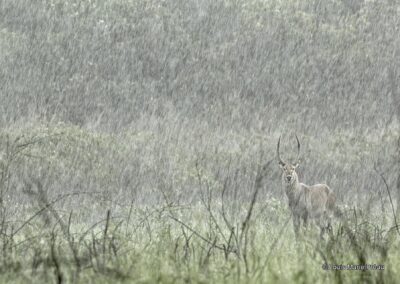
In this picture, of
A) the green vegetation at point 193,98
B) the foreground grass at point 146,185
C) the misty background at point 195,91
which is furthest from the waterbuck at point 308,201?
the misty background at point 195,91

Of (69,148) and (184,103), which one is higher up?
(184,103)

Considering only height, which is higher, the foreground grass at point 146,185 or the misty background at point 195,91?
the misty background at point 195,91

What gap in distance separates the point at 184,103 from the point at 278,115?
2961mm

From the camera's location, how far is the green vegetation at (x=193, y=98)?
1864cm

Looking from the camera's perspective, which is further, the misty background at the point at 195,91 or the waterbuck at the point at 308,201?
the misty background at the point at 195,91

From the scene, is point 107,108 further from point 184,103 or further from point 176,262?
point 176,262

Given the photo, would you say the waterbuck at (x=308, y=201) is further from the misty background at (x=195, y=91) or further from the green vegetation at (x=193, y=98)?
the misty background at (x=195, y=91)

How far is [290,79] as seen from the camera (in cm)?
2853

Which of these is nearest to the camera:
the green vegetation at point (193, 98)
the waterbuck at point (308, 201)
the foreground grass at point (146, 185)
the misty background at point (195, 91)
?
the foreground grass at point (146, 185)

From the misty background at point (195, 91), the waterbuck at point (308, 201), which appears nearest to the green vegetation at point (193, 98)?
the misty background at point (195, 91)

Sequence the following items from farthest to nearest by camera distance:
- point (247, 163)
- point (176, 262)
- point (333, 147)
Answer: point (333, 147) < point (247, 163) < point (176, 262)

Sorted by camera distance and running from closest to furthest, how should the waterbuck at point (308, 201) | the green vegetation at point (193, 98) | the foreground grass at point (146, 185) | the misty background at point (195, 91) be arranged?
the foreground grass at point (146, 185), the waterbuck at point (308, 201), the green vegetation at point (193, 98), the misty background at point (195, 91)

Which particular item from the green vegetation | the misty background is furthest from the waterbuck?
the misty background

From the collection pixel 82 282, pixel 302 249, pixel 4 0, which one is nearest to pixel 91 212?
pixel 302 249
